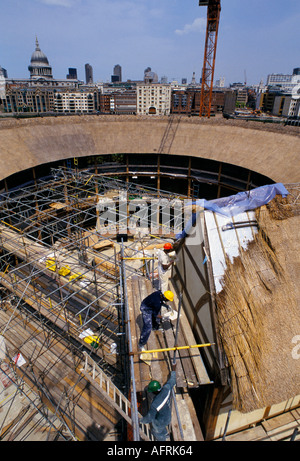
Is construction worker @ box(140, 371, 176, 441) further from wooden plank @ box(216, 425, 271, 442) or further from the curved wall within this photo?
the curved wall

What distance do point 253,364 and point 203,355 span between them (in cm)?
128

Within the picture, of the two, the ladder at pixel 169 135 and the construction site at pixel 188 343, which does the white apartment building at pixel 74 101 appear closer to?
the ladder at pixel 169 135

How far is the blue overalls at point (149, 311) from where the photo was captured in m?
6.96

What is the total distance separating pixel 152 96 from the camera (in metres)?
133

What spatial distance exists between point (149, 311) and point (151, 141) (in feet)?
71.8

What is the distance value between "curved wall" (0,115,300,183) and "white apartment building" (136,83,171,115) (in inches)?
4441

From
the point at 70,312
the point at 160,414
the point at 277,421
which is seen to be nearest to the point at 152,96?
the point at 70,312

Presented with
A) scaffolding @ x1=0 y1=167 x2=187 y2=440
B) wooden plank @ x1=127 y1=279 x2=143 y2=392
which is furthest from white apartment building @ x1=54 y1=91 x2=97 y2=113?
wooden plank @ x1=127 y1=279 x2=143 y2=392

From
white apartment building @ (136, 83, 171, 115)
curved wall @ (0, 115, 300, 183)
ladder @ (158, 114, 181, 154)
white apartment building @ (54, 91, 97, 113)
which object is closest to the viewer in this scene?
curved wall @ (0, 115, 300, 183)

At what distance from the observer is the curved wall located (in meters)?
20.4

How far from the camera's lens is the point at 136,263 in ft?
68.5

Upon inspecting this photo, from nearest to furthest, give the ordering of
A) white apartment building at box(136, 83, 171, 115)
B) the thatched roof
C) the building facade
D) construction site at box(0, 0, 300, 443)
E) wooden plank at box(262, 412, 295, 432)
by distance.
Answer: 1. the thatched roof
2. construction site at box(0, 0, 300, 443)
3. wooden plank at box(262, 412, 295, 432)
4. white apartment building at box(136, 83, 171, 115)
5. the building facade

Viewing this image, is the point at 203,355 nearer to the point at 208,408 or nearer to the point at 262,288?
the point at 208,408
